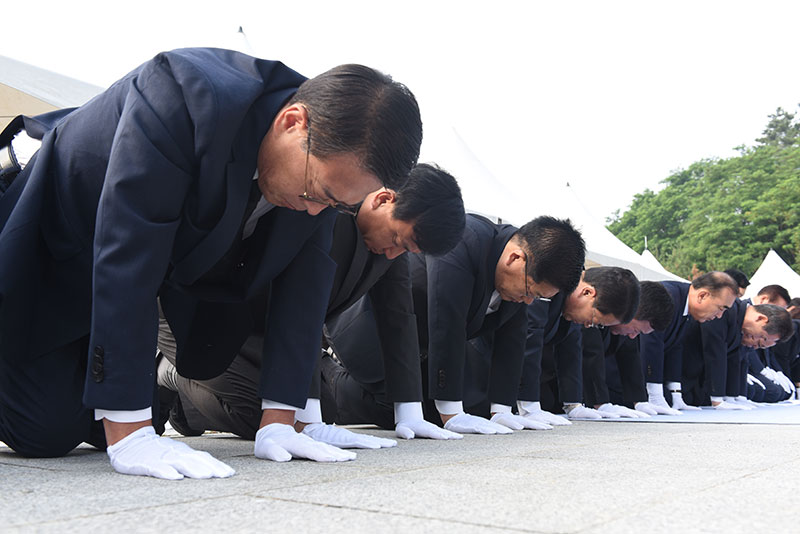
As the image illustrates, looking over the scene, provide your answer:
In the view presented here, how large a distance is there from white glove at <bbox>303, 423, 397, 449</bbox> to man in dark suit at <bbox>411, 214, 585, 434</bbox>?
102 cm

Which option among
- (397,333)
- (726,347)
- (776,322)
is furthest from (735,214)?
(397,333)

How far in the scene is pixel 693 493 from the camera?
1.79m

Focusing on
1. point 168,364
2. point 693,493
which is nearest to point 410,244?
point 168,364

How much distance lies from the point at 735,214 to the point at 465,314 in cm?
4000

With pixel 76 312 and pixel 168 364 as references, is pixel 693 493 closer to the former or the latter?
pixel 76 312

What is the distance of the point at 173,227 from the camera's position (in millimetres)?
2156

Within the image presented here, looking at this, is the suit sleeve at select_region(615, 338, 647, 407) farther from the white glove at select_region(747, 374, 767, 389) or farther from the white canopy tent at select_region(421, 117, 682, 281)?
the white glove at select_region(747, 374, 767, 389)

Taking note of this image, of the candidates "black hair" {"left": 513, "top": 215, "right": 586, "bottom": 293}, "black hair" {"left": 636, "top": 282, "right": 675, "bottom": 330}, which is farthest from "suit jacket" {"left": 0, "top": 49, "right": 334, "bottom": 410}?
"black hair" {"left": 636, "top": 282, "right": 675, "bottom": 330}

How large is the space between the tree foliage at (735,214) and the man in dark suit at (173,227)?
127 ft

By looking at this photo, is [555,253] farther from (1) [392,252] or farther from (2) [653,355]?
(2) [653,355]

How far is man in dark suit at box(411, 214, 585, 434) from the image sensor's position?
409cm

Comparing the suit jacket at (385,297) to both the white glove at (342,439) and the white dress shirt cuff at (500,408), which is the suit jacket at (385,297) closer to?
the white glove at (342,439)

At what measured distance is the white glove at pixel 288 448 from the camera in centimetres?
243

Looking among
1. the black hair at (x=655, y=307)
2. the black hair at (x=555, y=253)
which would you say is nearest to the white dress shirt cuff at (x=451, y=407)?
the black hair at (x=555, y=253)
